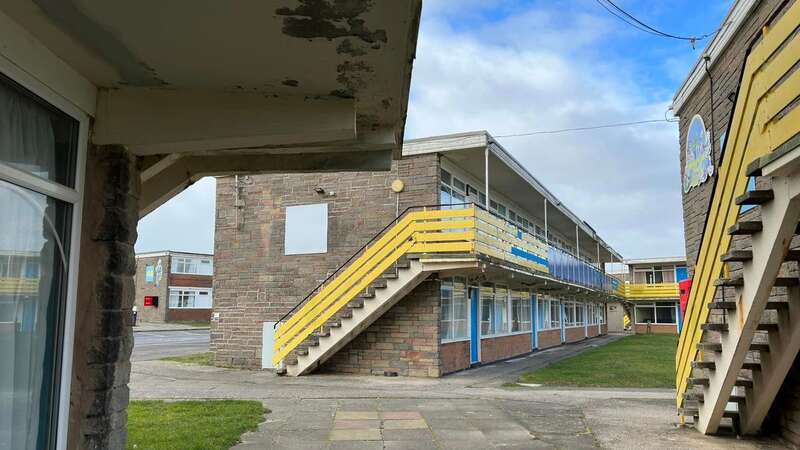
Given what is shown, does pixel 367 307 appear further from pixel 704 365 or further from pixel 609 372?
pixel 704 365

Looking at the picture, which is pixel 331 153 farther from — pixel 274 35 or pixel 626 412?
pixel 626 412

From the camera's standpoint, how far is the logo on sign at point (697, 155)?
870 centimetres

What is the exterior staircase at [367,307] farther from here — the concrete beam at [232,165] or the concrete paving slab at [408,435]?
the concrete beam at [232,165]

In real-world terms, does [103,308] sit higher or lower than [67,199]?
lower

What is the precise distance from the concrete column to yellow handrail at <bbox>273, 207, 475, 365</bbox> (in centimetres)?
→ 961

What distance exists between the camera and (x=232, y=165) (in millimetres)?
5012

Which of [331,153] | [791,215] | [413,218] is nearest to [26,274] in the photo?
[331,153]

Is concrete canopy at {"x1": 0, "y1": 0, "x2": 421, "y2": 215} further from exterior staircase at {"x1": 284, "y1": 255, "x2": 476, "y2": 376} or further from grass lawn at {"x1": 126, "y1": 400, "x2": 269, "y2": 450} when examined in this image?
exterior staircase at {"x1": 284, "y1": 255, "x2": 476, "y2": 376}

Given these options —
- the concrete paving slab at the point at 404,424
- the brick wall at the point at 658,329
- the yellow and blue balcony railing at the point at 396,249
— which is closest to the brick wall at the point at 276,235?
the yellow and blue balcony railing at the point at 396,249

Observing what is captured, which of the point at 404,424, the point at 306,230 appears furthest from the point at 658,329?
the point at 404,424

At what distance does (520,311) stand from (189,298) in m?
36.7

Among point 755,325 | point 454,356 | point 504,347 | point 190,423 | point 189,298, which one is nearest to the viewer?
point 755,325

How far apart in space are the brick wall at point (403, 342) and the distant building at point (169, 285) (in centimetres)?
3654

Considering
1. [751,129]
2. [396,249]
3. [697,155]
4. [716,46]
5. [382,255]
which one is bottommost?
[382,255]
